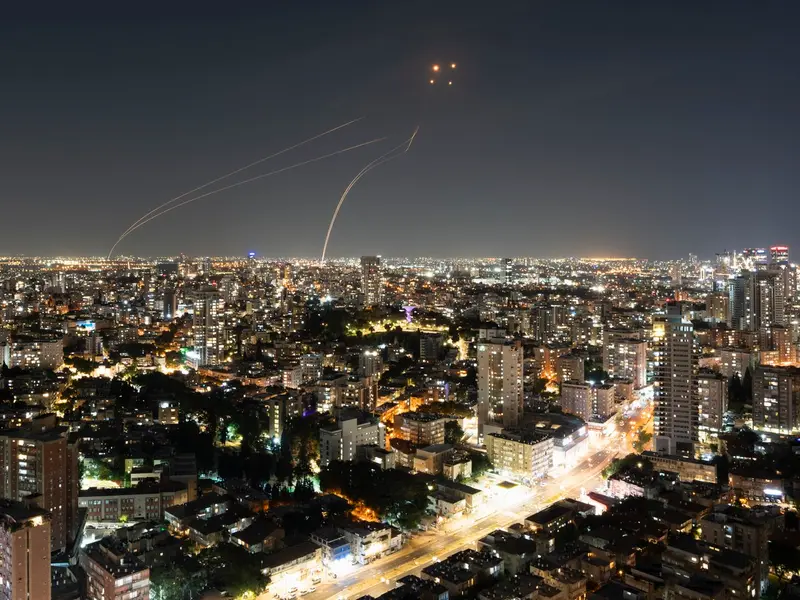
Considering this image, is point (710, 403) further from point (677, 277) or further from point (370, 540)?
point (677, 277)

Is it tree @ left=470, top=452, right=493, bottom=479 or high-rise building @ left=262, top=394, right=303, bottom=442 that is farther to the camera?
high-rise building @ left=262, top=394, right=303, bottom=442

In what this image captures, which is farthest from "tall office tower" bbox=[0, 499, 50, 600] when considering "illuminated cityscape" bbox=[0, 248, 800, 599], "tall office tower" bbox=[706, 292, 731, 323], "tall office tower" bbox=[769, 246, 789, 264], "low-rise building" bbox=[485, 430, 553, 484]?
"tall office tower" bbox=[769, 246, 789, 264]

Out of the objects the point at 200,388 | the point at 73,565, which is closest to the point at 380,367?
the point at 200,388

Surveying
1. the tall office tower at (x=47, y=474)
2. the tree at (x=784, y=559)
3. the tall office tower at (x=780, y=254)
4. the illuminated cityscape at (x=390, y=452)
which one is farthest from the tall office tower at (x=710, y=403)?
the tall office tower at (x=780, y=254)

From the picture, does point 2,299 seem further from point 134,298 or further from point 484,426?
point 484,426

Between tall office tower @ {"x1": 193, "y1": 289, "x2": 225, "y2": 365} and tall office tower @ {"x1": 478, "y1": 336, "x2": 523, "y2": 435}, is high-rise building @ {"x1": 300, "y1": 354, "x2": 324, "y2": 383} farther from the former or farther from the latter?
tall office tower @ {"x1": 478, "y1": 336, "x2": 523, "y2": 435}

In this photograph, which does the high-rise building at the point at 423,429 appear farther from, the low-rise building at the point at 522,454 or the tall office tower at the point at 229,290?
the tall office tower at the point at 229,290
